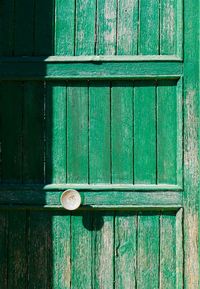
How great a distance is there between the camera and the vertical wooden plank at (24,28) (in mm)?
2688

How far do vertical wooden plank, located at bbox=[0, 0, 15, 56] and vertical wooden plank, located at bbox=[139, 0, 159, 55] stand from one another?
0.62 metres

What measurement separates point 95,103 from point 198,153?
535mm

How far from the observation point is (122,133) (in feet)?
8.70

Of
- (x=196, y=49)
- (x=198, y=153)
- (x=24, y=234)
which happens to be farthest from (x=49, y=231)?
(x=196, y=49)

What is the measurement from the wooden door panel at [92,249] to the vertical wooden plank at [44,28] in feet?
2.55

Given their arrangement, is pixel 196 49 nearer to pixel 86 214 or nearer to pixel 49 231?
pixel 86 214

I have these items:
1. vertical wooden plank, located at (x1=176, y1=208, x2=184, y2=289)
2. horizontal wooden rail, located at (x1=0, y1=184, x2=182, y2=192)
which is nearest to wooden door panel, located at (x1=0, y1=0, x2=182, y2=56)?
horizontal wooden rail, located at (x1=0, y1=184, x2=182, y2=192)

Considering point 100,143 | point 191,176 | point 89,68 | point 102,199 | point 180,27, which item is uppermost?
point 180,27

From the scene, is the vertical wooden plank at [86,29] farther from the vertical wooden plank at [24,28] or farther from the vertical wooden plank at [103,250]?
the vertical wooden plank at [103,250]

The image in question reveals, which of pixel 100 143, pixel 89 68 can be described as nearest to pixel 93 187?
pixel 100 143

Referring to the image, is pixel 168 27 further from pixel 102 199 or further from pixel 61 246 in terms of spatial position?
pixel 61 246

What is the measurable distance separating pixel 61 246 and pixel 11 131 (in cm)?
60

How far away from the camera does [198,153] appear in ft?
8.59

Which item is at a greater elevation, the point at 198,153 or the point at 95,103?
the point at 95,103
